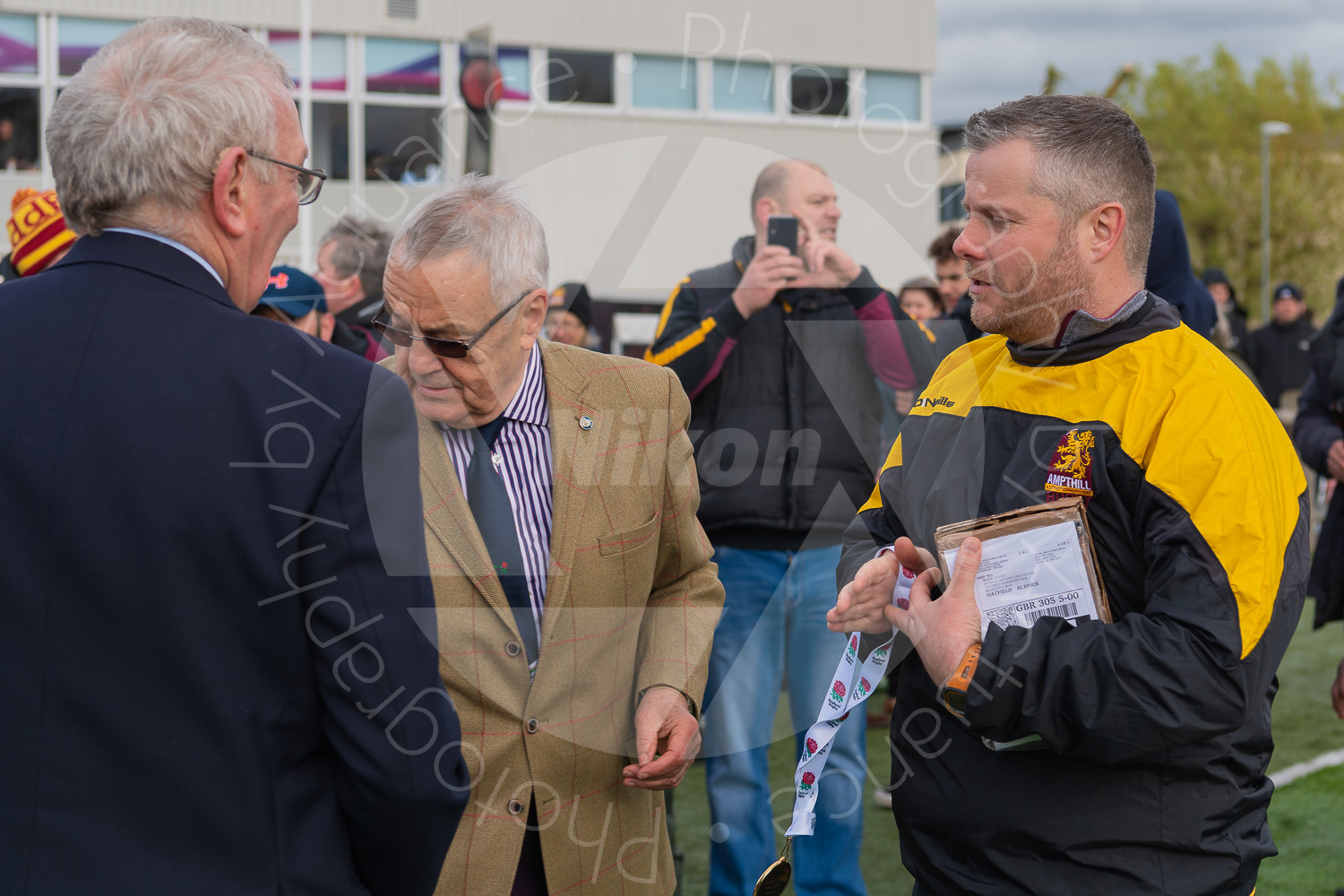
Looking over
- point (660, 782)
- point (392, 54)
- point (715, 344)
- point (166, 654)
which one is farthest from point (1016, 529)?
point (392, 54)

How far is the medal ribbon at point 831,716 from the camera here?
203 centimetres

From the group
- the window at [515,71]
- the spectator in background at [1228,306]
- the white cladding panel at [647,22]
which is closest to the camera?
the spectator in background at [1228,306]

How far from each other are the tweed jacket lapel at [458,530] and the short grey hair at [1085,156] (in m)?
1.10

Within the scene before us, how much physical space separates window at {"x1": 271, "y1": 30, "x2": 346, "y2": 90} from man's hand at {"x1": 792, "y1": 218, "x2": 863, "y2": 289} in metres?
14.6

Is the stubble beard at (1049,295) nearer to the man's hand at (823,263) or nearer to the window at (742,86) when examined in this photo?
the man's hand at (823,263)

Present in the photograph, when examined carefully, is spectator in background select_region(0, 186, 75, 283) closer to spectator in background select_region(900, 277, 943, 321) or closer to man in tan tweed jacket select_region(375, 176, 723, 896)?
man in tan tweed jacket select_region(375, 176, 723, 896)

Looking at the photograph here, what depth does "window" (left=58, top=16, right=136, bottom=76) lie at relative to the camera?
16234mm

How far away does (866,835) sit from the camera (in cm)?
457

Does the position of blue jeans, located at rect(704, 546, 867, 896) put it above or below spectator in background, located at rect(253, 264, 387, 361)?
below

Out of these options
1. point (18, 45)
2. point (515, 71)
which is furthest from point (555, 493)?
point (515, 71)

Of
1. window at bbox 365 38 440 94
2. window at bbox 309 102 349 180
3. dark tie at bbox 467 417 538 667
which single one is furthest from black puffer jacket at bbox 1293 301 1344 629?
window at bbox 365 38 440 94

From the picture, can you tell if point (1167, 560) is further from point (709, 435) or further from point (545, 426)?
point (709, 435)

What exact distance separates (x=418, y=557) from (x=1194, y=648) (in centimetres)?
109

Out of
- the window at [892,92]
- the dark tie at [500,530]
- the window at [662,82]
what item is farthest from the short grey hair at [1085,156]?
the window at [892,92]
